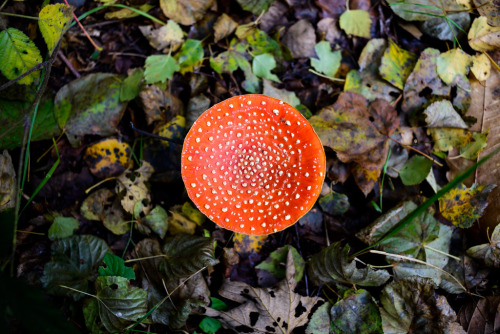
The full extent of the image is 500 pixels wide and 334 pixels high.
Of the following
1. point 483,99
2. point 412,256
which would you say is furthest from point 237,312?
point 483,99

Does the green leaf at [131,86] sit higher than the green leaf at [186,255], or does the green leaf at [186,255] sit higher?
the green leaf at [131,86]

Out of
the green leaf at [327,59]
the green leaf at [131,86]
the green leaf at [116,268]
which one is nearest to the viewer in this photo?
the green leaf at [116,268]

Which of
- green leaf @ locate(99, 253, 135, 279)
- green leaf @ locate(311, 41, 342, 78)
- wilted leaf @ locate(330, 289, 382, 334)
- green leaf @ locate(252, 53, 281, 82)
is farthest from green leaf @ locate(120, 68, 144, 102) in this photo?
wilted leaf @ locate(330, 289, 382, 334)

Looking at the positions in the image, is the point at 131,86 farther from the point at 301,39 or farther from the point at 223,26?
the point at 301,39

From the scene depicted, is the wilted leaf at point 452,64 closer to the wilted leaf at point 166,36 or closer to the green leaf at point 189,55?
the green leaf at point 189,55

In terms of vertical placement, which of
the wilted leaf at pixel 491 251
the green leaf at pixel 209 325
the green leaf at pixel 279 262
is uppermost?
the wilted leaf at pixel 491 251

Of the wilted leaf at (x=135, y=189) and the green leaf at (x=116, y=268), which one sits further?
the wilted leaf at (x=135, y=189)

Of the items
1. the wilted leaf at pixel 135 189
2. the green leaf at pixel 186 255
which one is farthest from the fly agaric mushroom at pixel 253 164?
the wilted leaf at pixel 135 189
